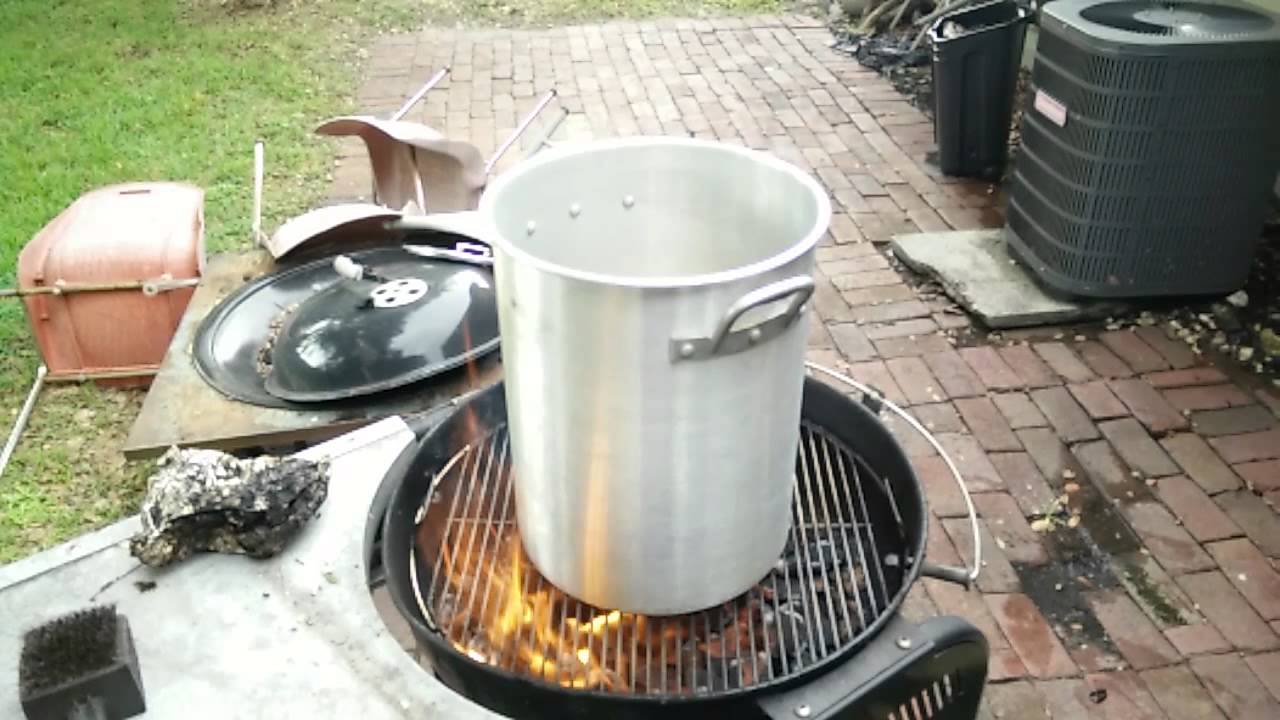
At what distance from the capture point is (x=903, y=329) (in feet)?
10.8

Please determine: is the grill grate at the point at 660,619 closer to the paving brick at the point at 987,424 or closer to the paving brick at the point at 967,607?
the paving brick at the point at 967,607

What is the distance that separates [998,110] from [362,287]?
298cm

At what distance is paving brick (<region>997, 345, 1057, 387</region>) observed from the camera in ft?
9.92

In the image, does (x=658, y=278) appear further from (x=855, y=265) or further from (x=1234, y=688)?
(x=855, y=265)

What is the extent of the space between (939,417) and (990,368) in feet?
1.09

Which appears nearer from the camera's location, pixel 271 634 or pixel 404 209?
pixel 271 634

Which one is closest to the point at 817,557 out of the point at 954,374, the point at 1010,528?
the point at 1010,528

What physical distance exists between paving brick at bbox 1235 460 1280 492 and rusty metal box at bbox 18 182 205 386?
2700 mm

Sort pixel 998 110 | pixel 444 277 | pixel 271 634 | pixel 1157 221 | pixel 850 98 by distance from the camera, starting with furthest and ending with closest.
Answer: pixel 850 98 < pixel 998 110 < pixel 1157 221 < pixel 444 277 < pixel 271 634

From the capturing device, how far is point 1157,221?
3.21 m

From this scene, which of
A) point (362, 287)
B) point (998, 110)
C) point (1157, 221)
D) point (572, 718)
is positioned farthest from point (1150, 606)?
point (998, 110)

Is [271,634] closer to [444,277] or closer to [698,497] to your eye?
[698,497]

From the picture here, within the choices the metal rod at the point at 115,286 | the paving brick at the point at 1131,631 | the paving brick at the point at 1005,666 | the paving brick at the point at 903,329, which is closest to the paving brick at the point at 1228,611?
the paving brick at the point at 1131,631

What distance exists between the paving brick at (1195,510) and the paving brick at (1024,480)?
0.92 feet
